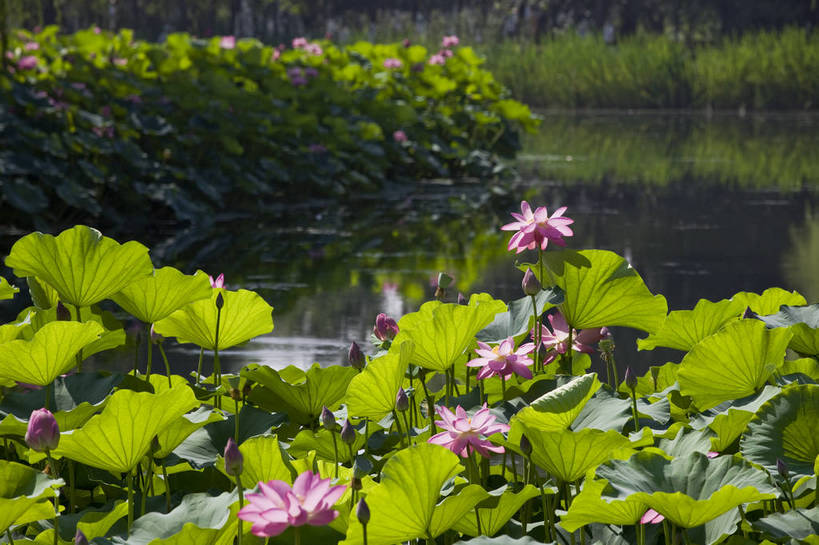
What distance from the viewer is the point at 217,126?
870 centimetres

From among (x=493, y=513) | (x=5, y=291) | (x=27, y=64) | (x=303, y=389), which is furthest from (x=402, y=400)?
(x=27, y=64)

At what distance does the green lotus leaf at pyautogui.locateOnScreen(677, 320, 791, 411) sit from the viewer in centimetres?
160

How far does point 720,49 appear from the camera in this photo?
73.4ft

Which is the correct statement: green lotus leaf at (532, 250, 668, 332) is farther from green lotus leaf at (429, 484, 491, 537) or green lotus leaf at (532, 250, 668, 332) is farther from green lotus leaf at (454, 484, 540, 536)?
Answer: green lotus leaf at (429, 484, 491, 537)

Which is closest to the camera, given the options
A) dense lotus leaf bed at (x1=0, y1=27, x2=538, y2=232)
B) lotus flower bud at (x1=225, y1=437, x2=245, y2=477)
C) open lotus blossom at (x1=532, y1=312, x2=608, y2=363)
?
lotus flower bud at (x1=225, y1=437, x2=245, y2=477)

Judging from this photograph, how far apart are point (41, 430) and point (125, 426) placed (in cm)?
12

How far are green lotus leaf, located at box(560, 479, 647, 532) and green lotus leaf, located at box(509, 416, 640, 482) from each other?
0.07 metres

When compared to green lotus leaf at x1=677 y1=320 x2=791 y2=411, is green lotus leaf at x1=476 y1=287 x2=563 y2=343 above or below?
below

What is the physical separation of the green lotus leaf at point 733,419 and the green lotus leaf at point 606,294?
0.26 meters

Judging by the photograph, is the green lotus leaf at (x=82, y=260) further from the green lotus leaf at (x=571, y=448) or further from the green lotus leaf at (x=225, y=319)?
the green lotus leaf at (x=571, y=448)

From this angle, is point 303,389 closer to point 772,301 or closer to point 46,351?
point 46,351

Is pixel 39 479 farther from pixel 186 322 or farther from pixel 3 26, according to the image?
pixel 3 26

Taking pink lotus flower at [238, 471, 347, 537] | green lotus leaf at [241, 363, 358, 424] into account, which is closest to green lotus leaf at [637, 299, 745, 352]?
green lotus leaf at [241, 363, 358, 424]

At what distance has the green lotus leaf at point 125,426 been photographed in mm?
1365
